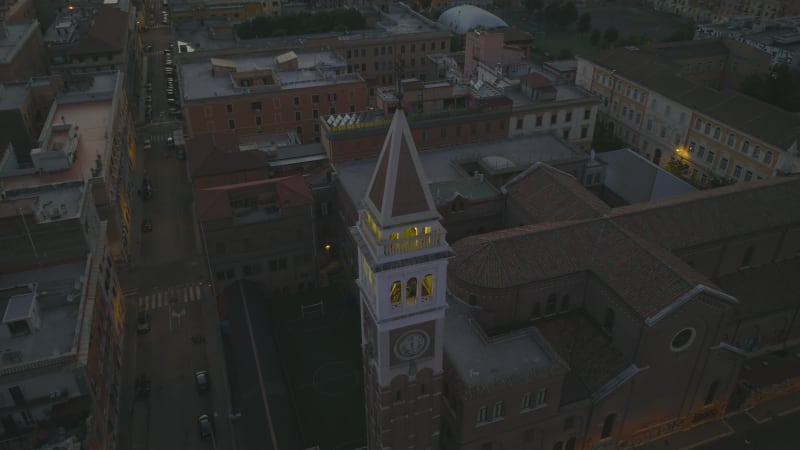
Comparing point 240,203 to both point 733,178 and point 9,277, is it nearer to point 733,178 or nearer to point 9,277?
point 9,277

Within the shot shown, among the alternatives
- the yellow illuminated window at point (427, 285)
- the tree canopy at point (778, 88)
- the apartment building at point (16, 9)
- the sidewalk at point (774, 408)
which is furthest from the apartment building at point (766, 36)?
the apartment building at point (16, 9)

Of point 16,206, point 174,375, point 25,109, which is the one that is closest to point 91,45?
point 25,109

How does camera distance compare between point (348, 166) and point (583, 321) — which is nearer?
point (583, 321)

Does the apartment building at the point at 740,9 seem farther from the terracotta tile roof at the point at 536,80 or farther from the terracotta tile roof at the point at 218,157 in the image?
the terracotta tile roof at the point at 218,157

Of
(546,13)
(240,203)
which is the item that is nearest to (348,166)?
(240,203)

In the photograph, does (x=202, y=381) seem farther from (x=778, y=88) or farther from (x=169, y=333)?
(x=778, y=88)

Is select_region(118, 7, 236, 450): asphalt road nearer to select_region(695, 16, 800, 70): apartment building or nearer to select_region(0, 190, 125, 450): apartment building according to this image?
select_region(0, 190, 125, 450): apartment building

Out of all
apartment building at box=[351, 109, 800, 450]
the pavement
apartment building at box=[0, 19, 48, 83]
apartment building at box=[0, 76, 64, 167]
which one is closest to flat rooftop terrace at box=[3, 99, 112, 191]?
apartment building at box=[0, 76, 64, 167]
